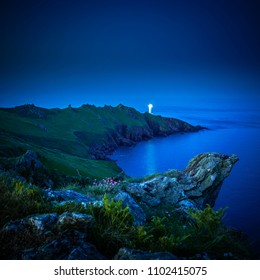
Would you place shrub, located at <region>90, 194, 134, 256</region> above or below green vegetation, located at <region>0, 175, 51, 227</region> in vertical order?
below

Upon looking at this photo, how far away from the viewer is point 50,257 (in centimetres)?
369

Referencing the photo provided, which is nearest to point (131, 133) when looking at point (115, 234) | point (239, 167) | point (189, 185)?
point (239, 167)

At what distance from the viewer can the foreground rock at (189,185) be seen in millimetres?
10695

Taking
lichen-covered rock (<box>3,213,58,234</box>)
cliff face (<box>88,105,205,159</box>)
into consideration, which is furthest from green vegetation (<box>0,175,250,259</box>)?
cliff face (<box>88,105,205,159</box>)

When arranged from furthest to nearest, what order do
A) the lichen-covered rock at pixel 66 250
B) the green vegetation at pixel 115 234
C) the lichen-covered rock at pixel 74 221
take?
1. the lichen-covered rock at pixel 74 221
2. the green vegetation at pixel 115 234
3. the lichen-covered rock at pixel 66 250

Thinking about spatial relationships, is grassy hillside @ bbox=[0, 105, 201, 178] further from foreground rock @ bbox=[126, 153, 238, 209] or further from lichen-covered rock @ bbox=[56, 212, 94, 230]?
lichen-covered rock @ bbox=[56, 212, 94, 230]

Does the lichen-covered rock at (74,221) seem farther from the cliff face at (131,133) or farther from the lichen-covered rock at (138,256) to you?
the cliff face at (131,133)

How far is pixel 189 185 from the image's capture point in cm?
1566

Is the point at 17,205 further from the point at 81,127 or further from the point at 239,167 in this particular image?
the point at 81,127

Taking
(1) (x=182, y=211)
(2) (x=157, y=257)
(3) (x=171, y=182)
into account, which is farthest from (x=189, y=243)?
(3) (x=171, y=182)

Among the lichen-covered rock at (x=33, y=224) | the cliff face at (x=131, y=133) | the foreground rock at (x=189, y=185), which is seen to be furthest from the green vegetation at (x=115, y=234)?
the cliff face at (x=131, y=133)

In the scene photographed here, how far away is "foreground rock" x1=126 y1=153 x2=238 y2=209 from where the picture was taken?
10.7 meters
